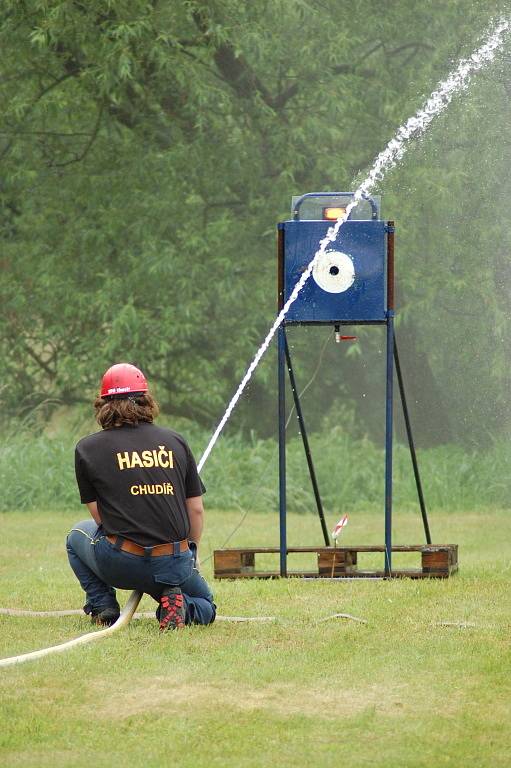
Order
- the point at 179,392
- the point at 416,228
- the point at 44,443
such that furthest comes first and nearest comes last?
→ 1. the point at 179,392
2. the point at 416,228
3. the point at 44,443

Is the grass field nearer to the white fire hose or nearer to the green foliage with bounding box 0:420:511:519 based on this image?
the white fire hose

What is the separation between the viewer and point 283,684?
5.54 meters

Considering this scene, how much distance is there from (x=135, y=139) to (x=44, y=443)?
4075 millimetres

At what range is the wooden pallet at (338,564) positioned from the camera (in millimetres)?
8312

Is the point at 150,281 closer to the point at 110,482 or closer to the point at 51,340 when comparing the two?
the point at 51,340

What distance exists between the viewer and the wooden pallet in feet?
27.3

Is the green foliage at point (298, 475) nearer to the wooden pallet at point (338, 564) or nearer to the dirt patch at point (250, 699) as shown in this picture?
the wooden pallet at point (338, 564)

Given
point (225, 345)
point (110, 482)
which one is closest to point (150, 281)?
point (225, 345)

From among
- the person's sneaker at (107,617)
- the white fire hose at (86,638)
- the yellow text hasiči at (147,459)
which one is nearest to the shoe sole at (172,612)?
the white fire hose at (86,638)

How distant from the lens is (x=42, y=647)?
254 inches

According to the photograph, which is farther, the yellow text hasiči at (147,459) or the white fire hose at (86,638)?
the yellow text hasiči at (147,459)

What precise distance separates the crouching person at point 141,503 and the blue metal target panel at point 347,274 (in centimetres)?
166

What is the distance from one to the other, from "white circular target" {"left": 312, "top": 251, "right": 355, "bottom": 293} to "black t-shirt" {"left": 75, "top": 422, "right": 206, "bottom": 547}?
1.85 meters

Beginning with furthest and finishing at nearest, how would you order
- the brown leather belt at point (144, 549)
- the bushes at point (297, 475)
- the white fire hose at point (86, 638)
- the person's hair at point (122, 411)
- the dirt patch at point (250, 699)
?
the bushes at point (297, 475) < the person's hair at point (122, 411) < the brown leather belt at point (144, 549) < the white fire hose at point (86, 638) < the dirt patch at point (250, 699)
